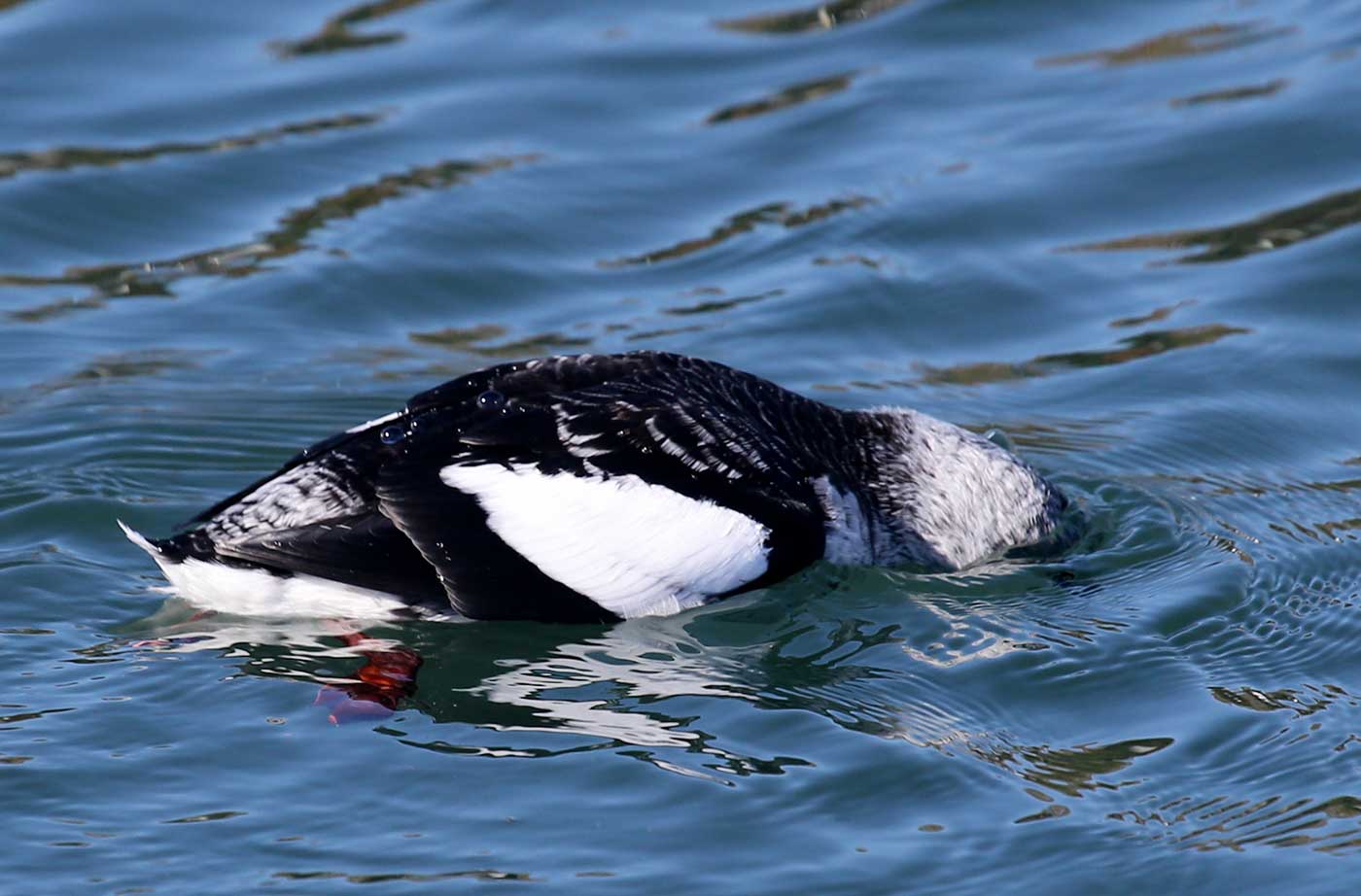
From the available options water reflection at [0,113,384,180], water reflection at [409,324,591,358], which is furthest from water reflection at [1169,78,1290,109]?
water reflection at [0,113,384,180]

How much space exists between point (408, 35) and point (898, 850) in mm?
8779

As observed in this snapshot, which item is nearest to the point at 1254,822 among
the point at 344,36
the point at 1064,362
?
the point at 1064,362

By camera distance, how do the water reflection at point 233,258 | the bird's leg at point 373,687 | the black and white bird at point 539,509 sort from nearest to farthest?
the bird's leg at point 373,687 < the black and white bird at point 539,509 < the water reflection at point 233,258

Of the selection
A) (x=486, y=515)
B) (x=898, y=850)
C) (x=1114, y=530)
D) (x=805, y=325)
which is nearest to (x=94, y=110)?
(x=805, y=325)

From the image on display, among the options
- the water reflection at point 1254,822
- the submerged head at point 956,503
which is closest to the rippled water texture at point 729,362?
the water reflection at point 1254,822

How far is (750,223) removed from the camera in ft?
36.2

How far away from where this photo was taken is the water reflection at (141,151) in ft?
37.5

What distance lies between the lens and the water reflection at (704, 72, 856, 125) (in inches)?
480

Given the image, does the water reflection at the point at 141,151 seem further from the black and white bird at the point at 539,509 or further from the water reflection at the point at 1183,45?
the black and white bird at the point at 539,509

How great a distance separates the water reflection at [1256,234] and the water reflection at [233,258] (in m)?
3.83

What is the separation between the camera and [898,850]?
5660mm

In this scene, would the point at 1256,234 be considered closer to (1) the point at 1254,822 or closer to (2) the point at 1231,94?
Result: (2) the point at 1231,94

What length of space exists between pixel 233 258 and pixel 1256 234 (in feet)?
18.8

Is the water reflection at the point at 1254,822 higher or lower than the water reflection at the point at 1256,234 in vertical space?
lower
